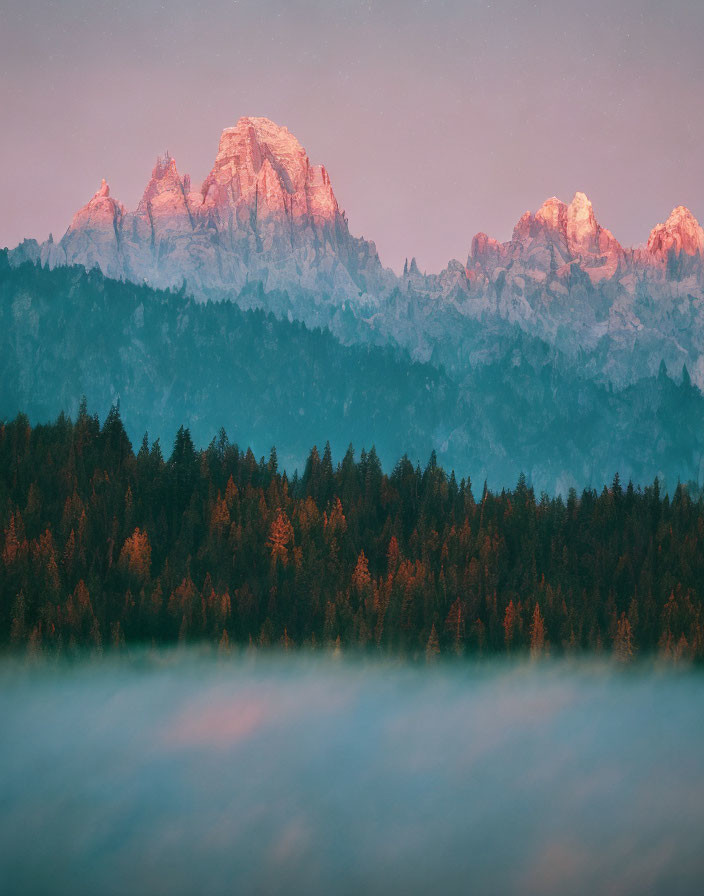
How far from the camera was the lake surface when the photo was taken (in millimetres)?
147250

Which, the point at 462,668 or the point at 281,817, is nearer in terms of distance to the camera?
the point at 281,817

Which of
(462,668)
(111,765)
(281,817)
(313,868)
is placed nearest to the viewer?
(313,868)

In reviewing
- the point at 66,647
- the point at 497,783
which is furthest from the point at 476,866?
the point at 66,647

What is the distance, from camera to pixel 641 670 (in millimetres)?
188000

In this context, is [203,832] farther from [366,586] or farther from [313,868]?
[366,586]

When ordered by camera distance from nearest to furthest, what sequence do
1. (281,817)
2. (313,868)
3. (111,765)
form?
(313,868) < (281,817) < (111,765)

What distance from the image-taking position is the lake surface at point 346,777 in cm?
14725

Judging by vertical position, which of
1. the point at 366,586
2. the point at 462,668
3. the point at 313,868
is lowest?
the point at 313,868

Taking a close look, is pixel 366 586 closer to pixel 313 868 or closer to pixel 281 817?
pixel 281 817

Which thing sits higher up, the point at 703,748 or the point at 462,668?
the point at 462,668

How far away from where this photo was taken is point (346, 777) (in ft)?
594

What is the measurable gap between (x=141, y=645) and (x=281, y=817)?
36430 mm

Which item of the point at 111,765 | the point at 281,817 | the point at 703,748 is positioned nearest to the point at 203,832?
the point at 281,817

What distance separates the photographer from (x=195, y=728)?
18838cm
